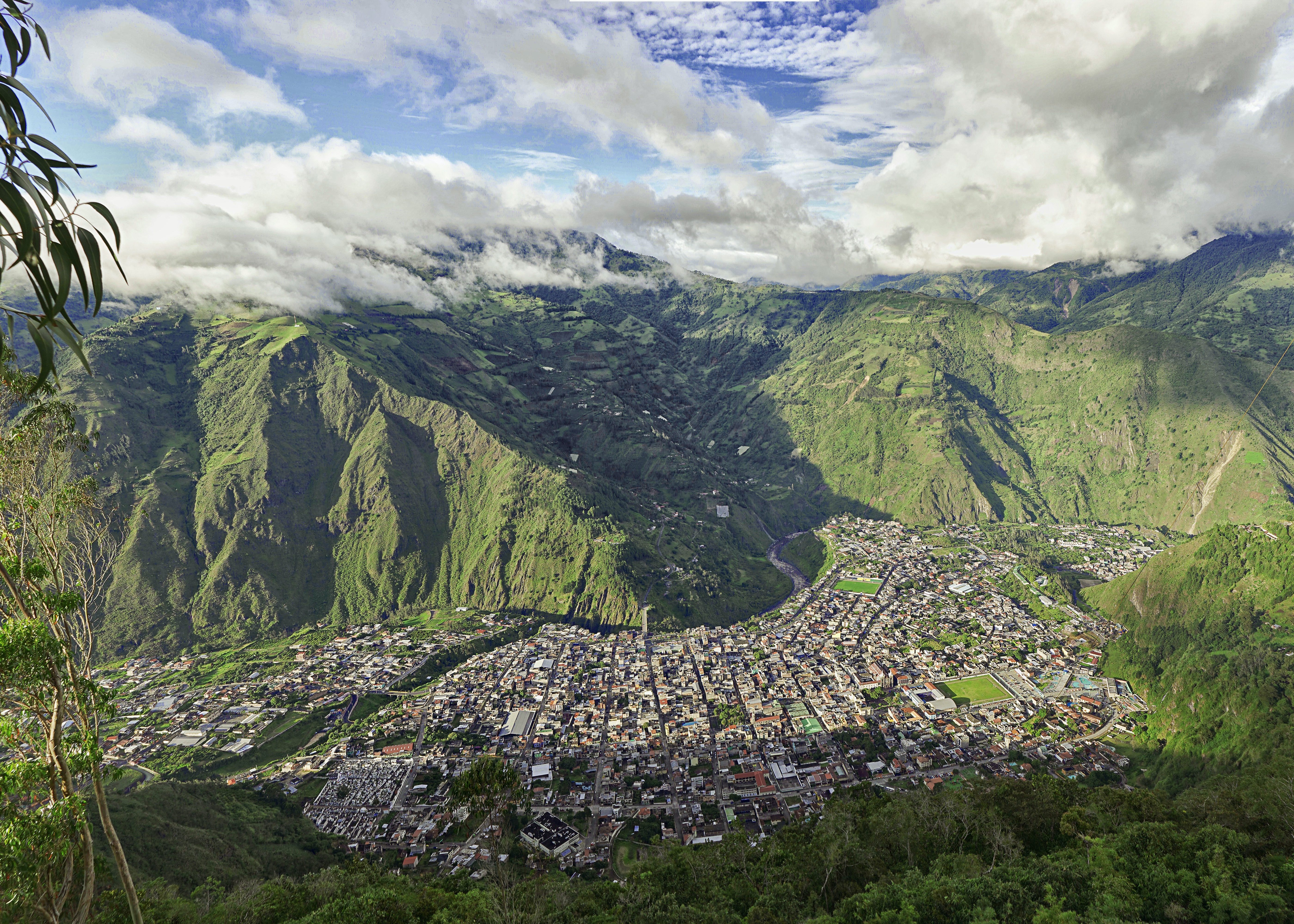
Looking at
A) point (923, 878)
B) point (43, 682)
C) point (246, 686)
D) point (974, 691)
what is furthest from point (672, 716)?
point (43, 682)

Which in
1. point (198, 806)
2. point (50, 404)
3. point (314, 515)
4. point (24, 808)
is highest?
point (50, 404)

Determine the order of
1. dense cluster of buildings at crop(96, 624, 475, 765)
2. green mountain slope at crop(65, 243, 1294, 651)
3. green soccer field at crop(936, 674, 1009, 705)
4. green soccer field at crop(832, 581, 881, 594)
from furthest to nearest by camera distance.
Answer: green soccer field at crop(832, 581, 881, 594), green mountain slope at crop(65, 243, 1294, 651), green soccer field at crop(936, 674, 1009, 705), dense cluster of buildings at crop(96, 624, 475, 765)

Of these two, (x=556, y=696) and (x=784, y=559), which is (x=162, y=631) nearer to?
(x=556, y=696)

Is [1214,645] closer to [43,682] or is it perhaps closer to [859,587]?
[859,587]

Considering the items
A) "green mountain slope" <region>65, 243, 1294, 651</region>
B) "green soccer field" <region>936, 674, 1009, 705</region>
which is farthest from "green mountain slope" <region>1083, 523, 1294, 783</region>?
→ "green mountain slope" <region>65, 243, 1294, 651</region>

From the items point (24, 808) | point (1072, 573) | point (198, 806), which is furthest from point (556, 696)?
point (1072, 573)

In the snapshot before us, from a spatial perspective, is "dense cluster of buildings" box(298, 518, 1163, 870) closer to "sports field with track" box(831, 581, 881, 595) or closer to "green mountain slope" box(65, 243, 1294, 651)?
"sports field with track" box(831, 581, 881, 595)

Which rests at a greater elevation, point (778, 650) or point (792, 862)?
point (792, 862)
